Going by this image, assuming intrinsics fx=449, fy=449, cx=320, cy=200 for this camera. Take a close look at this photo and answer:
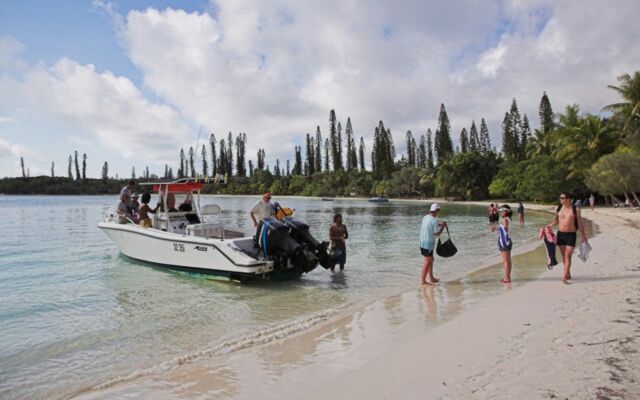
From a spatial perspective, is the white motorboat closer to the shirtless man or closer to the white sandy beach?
the white sandy beach

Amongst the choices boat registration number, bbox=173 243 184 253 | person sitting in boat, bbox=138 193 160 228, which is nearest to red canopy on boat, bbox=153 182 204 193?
person sitting in boat, bbox=138 193 160 228

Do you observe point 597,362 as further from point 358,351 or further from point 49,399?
point 49,399

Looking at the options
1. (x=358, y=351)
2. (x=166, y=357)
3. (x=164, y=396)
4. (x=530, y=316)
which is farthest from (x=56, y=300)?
(x=530, y=316)

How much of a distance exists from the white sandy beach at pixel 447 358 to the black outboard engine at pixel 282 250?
2.48 meters

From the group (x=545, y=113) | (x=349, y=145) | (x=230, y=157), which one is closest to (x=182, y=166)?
(x=230, y=157)

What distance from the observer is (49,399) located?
474 cm

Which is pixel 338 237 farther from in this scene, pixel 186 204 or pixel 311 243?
pixel 186 204

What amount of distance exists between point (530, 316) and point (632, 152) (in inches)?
1141

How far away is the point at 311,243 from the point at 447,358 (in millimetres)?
5528

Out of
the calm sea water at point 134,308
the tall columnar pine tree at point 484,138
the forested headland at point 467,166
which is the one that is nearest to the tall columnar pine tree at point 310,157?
the forested headland at point 467,166

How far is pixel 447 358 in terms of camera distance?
4719mm

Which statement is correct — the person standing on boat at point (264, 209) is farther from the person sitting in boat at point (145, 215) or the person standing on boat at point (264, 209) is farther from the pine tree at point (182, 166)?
the pine tree at point (182, 166)

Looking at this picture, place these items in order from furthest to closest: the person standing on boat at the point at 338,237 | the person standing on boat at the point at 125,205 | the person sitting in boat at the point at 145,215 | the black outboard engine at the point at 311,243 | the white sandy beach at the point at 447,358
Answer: the person standing on boat at the point at 125,205 < the person sitting in boat at the point at 145,215 < the person standing on boat at the point at 338,237 < the black outboard engine at the point at 311,243 < the white sandy beach at the point at 447,358

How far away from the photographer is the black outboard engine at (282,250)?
9.58 m
